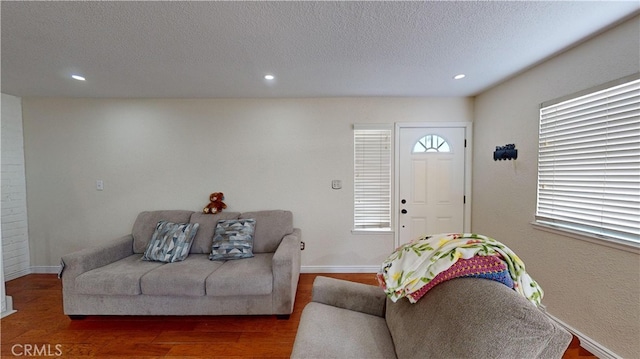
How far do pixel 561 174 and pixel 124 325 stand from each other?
157 inches

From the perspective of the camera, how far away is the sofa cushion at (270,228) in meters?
2.64

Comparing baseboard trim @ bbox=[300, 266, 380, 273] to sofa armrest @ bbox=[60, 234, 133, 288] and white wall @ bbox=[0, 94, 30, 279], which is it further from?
white wall @ bbox=[0, 94, 30, 279]

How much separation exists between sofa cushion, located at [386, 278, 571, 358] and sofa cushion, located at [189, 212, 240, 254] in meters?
2.21

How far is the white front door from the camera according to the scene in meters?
3.03

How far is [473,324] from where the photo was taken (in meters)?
0.84

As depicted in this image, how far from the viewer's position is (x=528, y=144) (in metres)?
2.24

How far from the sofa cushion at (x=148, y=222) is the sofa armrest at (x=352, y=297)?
202 centimetres

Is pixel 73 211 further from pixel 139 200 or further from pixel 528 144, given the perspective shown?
pixel 528 144

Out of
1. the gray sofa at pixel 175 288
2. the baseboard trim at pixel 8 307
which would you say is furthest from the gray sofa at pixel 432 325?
the baseboard trim at pixel 8 307

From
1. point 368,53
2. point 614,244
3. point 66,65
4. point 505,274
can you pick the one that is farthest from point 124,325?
point 614,244

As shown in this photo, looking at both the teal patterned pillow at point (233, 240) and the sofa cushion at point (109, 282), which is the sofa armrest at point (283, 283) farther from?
the sofa cushion at point (109, 282)
